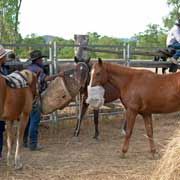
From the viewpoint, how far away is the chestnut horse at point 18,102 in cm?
629

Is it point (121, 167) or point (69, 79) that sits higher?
point (69, 79)

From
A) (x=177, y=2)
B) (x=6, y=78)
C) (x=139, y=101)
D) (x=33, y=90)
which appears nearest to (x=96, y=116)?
(x=139, y=101)

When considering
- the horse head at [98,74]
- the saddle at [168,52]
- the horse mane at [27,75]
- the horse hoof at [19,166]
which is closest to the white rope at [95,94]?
the horse head at [98,74]

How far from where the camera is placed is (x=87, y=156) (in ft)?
25.1

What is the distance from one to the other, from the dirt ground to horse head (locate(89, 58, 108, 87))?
51.2 inches

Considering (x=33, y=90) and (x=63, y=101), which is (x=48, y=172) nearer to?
(x=33, y=90)

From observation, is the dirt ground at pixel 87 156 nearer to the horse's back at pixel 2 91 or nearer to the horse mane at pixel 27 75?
the horse's back at pixel 2 91

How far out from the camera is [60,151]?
8055 millimetres

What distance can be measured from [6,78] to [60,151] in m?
2.22

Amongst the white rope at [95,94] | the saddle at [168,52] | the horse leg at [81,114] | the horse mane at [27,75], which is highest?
the saddle at [168,52]

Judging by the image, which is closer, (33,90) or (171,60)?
(33,90)

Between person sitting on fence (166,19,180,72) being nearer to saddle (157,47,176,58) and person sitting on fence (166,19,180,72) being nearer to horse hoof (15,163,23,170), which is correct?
saddle (157,47,176,58)

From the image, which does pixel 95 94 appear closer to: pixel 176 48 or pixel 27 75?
pixel 27 75

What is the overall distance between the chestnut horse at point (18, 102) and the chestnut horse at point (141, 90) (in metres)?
1.18
